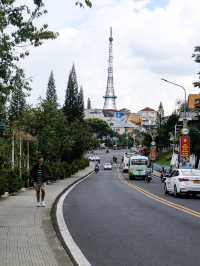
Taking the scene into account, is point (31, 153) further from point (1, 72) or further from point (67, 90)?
point (67, 90)

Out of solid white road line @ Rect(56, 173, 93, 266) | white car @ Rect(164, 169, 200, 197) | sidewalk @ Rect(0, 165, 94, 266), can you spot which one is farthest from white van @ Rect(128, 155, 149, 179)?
solid white road line @ Rect(56, 173, 93, 266)

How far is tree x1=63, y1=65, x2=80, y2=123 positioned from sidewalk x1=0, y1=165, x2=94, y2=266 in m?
81.5

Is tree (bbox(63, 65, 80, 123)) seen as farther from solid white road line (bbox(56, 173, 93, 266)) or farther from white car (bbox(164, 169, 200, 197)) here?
solid white road line (bbox(56, 173, 93, 266))

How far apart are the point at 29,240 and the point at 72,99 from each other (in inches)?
3529

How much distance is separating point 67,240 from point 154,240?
182 centimetres

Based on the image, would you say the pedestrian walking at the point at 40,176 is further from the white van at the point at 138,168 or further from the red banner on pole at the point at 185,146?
the white van at the point at 138,168

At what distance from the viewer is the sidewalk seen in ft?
33.3

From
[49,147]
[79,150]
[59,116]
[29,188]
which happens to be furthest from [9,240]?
[79,150]

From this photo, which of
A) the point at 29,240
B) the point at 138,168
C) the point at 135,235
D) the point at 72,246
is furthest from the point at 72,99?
the point at 72,246

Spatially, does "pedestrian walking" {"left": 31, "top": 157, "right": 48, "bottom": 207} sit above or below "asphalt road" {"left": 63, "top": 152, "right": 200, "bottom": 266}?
above

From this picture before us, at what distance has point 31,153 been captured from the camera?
44125 mm

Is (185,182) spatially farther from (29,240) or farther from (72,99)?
(72,99)

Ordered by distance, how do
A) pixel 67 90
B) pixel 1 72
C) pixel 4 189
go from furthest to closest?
1. pixel 67 90
2. pixel 4 189
3. pixel 1 72

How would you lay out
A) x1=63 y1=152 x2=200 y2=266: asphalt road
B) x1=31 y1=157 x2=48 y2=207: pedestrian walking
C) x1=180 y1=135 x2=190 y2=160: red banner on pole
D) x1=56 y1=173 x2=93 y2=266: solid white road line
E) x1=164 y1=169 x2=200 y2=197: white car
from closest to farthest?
1. x1=56 y1=173 x2=93 y2=266: solid white road line
2. x1=63 y1=152 x2=200 y2=266: asphalt road
3. x1=31 y1=157 x2=48 y2=207: pedestrian walking
4. x1=164 y1=169 x2=200 y2=197: white car
5. x1=180 y1=135 x2=190 y2=160: red banner on pole
